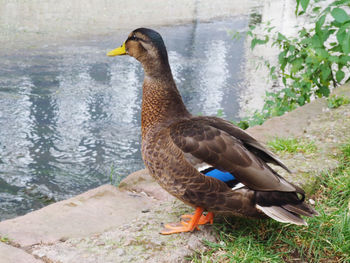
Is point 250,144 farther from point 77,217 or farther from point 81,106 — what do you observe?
point 81,106

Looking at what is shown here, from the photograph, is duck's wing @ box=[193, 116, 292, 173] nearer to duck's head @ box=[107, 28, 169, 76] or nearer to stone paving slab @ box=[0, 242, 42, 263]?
duck's head @ box=[107, 28, 169, 76]

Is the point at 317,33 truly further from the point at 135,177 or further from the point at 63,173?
the point at 63,173

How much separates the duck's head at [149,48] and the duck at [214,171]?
0.28 m

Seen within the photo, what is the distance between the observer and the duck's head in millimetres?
2551

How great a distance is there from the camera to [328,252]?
225 cm

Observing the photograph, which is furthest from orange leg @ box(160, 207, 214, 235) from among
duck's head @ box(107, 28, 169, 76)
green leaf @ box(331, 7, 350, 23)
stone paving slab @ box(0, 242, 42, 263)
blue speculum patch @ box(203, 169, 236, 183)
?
green leaf @ box(331, 7, 350, 23)

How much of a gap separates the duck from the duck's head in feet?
0.90

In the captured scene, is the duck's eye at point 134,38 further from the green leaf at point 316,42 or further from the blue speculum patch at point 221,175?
the green leaf at point 316,42

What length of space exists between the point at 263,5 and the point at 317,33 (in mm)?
8358

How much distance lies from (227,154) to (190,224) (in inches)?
17.3

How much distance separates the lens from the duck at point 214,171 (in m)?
2.08

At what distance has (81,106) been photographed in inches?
213

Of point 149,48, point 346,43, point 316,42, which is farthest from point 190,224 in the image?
point 316,42

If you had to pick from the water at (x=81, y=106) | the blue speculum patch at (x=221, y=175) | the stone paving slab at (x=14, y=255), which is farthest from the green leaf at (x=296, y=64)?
the stone paving slab at (x=14, y=255)
